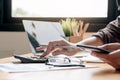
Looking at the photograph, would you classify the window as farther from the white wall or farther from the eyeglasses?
the eyeglasses

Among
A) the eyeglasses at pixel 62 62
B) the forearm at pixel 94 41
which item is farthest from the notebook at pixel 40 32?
the eyeglasses at pixel 62 62

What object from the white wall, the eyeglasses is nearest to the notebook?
the eyeglasses

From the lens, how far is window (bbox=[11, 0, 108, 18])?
2.41 m

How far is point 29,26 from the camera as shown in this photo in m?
1.60

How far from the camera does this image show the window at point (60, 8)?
2.41m

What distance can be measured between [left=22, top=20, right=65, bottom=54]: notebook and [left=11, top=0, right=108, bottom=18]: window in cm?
62

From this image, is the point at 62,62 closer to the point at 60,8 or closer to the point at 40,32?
the point at 40,32

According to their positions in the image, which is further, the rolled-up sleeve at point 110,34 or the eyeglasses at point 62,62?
the rolled-up sleeve at point 110,34

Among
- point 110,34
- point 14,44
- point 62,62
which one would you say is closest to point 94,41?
point 110,34

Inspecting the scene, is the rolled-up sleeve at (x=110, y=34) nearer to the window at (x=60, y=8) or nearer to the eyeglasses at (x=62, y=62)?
the eyeglasses at (x=62, y=62)

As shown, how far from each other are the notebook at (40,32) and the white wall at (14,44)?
554 mm

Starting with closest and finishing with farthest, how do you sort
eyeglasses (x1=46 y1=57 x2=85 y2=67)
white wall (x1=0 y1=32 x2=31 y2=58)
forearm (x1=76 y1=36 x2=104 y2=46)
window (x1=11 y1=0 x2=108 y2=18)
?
eyeglasses (x1=46 y1=57 x2=85 y2=67) → forearm (x1=76 y1=36 x2=104 y2=46) → white wall (x1=0 y1=32 x2=31 y2=58) → window (x1=11 y1=0 x2=108 y2=18)

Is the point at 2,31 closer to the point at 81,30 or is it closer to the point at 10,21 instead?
the point at 10,21

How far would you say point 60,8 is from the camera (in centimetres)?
245
